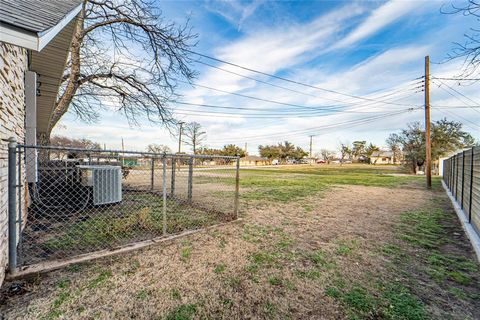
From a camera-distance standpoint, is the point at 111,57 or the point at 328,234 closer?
the point at 328,234

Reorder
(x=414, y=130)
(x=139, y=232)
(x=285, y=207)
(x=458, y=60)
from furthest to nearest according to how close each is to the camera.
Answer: (x=414, y=130) → (x=285, y=207) → (x=139, y=232) → (x=458, y=60)

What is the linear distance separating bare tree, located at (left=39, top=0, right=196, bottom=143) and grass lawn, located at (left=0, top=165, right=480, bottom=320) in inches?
266

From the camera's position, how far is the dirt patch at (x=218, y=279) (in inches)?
75.2

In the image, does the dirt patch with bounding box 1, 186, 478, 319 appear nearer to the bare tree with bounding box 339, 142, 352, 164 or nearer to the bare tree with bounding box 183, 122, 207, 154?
the bare tree with bounding box 183, 122, 207, 154

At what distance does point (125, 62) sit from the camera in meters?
8.85

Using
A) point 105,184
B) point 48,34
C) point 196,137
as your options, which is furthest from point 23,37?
point 196,137

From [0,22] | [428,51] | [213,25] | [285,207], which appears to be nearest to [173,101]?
[213,25]

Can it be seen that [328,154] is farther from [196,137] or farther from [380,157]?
[196,137]

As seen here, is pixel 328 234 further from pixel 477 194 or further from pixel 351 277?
pixel 477 194

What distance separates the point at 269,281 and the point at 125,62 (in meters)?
9.97

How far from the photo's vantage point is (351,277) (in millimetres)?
2572

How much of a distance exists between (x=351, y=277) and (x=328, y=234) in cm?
162

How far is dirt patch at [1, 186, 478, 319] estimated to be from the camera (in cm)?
191

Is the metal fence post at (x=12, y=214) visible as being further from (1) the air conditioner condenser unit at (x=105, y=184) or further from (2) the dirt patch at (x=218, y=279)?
(1) the air conditioner condenser unit at (x=105, y=184)
